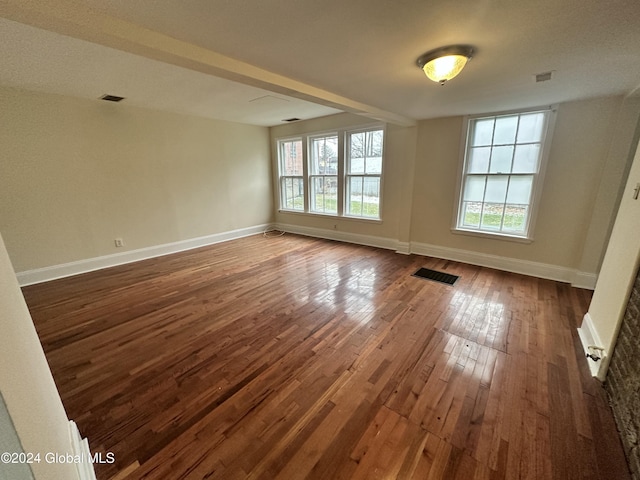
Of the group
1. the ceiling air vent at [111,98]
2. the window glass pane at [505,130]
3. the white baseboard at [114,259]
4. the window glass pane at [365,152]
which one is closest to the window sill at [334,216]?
the window glass pane at [365,152]

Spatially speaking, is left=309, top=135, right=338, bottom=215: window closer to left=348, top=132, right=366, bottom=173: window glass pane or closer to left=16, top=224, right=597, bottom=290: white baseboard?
left=348, top=132, right=366, bottom=173: window glass pane

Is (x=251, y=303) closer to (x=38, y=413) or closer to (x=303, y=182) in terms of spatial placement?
(x=38, y=413)

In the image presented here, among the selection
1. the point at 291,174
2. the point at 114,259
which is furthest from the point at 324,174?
the point at 114,259

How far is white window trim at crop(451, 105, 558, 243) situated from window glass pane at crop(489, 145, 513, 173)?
14.0 inches

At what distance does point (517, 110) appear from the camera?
11.3 ft

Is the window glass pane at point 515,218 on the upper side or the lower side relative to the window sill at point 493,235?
upper

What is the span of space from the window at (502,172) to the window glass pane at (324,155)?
2.44 m

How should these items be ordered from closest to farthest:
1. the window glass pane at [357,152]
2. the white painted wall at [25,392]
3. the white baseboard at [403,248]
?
the white painted wall at [25,392]
the white baseboard at [403,248]
the window glass pane at [357,152]

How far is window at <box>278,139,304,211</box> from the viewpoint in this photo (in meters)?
Answer: 5.94

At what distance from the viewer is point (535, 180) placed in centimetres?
346

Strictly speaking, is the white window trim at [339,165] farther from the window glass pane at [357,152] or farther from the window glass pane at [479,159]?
the window glass pane at [479,159]

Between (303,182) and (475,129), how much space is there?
3.47 meters

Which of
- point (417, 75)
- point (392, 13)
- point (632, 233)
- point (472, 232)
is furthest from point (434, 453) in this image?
point (472, 232)

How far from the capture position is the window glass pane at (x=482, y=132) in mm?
3752
